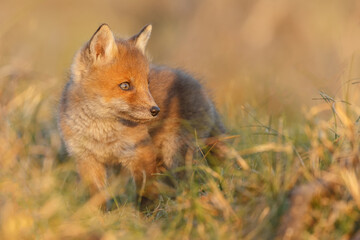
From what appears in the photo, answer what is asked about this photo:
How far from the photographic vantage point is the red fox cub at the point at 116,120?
4793mm

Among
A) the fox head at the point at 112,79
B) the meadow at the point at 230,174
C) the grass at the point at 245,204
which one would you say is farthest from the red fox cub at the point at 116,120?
the grass at the point at 245,204

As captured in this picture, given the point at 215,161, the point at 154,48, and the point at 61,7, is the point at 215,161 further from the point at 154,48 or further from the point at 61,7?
the point at 61,7

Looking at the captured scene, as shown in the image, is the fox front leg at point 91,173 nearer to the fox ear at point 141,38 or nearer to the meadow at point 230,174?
the meadow at point 230,174

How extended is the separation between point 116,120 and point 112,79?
1.50ft

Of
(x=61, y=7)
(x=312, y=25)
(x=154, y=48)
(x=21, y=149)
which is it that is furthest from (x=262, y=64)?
(x=61, y=7)

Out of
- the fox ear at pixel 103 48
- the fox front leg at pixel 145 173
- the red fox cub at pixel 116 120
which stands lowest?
the fox front leg at pixel 145 173

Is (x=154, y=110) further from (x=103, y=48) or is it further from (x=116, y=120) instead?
(x=103, y=48)

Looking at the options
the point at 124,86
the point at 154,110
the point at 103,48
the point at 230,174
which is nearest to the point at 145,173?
the point at 154,110

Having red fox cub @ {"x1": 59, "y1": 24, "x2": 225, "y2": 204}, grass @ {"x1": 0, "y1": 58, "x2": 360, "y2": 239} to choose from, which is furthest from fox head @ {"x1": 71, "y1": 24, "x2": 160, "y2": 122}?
grass @ {"x1": 0, "y1": 58, "x2": 360, "y2": 239}

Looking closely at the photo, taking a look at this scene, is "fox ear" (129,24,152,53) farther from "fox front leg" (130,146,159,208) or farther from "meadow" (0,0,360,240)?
"fox front leg" (130,146,159,208)

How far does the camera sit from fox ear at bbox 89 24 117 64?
487cm

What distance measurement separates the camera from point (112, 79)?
4.81 meters

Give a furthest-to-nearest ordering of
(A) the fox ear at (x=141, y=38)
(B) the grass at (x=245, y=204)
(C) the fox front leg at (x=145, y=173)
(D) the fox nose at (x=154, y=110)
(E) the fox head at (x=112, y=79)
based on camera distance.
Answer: (A) the fox ear at (x=141, y=38), (C) the fox front leg at (x=145, y=173), (E) the fox head at (x=112, y=79), (D) the fox nose at (x=154, y=110), (B) the grass at (x=245, y=204)

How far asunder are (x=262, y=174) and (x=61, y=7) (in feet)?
55.9
